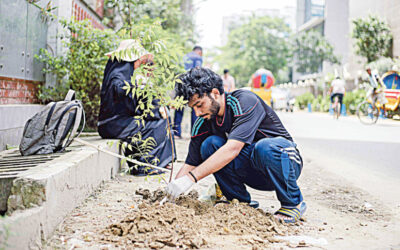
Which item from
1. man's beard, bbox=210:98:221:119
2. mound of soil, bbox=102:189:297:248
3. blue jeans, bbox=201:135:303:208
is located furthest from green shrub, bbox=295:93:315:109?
mound of soil, bbox=102:189:297:248

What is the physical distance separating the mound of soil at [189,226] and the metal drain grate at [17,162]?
69cm

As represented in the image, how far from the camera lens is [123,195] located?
3527 mm

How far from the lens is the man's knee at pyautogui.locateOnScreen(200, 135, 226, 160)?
117 inches

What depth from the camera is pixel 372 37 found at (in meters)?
24.1

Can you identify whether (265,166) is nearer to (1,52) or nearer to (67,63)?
(1,52)

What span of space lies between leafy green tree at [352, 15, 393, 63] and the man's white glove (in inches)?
952

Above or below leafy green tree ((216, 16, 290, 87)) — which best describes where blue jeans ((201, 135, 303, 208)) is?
below

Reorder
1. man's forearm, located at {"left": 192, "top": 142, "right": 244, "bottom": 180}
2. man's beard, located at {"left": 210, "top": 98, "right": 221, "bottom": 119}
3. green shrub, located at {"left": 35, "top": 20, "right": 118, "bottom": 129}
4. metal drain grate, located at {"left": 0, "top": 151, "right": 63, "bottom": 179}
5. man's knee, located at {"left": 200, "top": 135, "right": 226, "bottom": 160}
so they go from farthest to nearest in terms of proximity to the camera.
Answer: green shrub, located at {"left": 35, "top": 20, "right": 118, "bottom": 129} → man's knee, located at {"left": 200, "top": 135, "right": 226, "bottom": 160} → man's beard, located at {"left": 210, "top": 98, "right": 221, "bottom": 119} → man's forearm, located at {"left": 192, "top": 142, "right": 244, "bottom": 180} → metal drain grate, located at {"left": 0, "top": 151, "right": 63, "bottom": 179}

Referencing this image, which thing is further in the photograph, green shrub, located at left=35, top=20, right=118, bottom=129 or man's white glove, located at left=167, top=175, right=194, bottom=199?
green shrub, located at left=35, top=20, right=118, bottom=129

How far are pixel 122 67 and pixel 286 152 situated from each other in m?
2.40

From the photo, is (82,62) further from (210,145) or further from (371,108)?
(371,108)

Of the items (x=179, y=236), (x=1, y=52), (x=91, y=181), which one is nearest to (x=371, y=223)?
(x=179, y=236)

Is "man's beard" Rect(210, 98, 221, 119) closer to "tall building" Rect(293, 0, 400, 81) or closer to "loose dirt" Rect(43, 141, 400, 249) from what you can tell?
"loose dirt" Rect(43, 141, 400, 249)

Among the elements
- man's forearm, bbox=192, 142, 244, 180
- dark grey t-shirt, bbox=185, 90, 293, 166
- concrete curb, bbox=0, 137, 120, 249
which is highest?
dark grey t-shirt, bbox=185, 90, 293, 166
